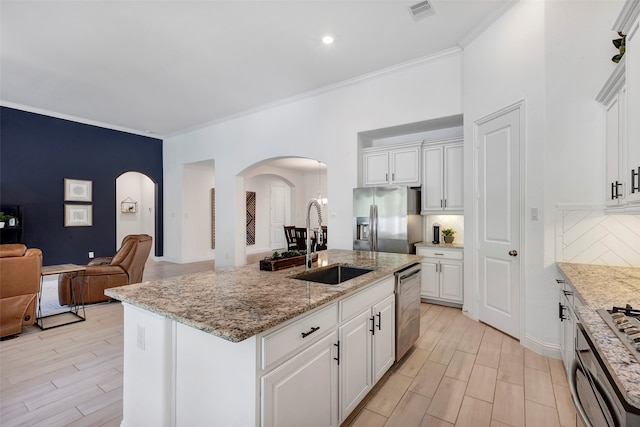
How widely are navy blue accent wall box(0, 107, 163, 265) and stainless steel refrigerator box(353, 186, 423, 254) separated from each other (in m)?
5.94

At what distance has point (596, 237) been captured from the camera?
8.23 ft

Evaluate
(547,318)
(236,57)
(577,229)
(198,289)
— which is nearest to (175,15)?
(236,57)

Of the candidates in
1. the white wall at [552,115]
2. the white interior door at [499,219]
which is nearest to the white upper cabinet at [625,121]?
the white wall at [552,115]

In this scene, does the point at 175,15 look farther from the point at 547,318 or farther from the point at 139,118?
the point at 547,318

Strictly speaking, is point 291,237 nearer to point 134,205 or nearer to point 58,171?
point 134,205

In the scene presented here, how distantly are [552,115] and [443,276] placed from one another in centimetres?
226

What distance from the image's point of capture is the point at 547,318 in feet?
8.93

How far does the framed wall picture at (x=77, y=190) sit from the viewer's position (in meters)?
6.38

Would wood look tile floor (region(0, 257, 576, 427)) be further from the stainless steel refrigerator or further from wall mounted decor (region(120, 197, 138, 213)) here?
wall mounted decor (region(120, 197, 138, 213))

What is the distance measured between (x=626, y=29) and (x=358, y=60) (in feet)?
9.76

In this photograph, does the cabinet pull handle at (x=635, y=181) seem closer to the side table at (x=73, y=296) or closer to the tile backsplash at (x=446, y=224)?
the tile backsplash at (x=446, y=224)

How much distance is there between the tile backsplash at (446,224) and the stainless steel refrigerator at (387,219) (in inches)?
7.2

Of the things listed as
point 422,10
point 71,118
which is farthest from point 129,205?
Answer: point 422,10

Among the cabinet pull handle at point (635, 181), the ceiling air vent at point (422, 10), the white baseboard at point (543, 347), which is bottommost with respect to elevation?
the white baseboard at point (543, 347)
